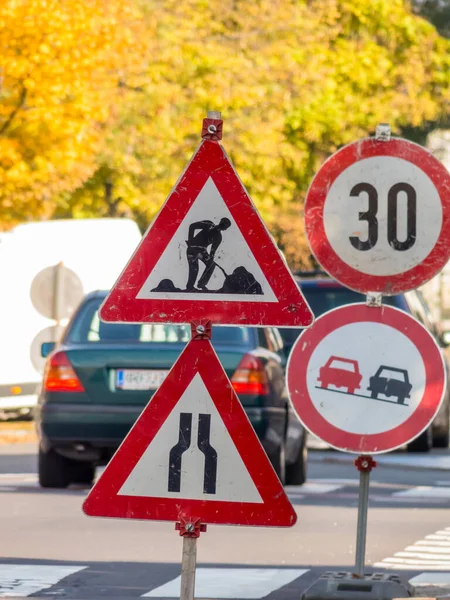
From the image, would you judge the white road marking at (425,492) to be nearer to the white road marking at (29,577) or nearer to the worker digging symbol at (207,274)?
the white road marking at (29,577)

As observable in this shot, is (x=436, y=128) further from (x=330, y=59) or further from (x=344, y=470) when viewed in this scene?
(x=344, y=470)

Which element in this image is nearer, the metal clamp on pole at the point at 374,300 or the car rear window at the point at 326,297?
the metal clamp on pole at the point at 374,300

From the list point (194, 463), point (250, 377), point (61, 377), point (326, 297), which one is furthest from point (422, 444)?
point (194, 463)

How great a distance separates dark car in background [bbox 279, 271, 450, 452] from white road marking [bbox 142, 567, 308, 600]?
9.02m

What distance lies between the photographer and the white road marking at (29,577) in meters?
8.80

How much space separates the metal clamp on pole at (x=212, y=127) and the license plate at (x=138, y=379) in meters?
7.47

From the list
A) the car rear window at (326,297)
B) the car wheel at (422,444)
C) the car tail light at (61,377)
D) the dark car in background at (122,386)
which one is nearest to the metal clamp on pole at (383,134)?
the dark car in background at (122,386)

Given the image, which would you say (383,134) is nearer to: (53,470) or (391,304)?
(53,470)

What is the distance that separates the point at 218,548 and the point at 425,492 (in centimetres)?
442

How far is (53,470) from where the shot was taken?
14484 mm

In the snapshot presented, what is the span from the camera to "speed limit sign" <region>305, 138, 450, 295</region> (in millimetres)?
8195

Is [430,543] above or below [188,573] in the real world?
above

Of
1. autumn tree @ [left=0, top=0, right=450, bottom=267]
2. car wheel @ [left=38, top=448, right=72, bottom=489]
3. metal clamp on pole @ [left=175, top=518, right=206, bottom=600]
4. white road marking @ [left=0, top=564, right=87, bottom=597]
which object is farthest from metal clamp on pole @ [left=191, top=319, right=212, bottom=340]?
autumn tree @ [left=0, top=0, right=450, bottom=267]

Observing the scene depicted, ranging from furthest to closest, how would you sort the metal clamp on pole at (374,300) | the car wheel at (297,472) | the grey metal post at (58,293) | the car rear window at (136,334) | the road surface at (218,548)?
the grey metal post at (58,293)
the car wheel at (297,472)
the car rear window at (136,334)
the road surface at (218,548)
the metal clamp on pole at (374,300)
